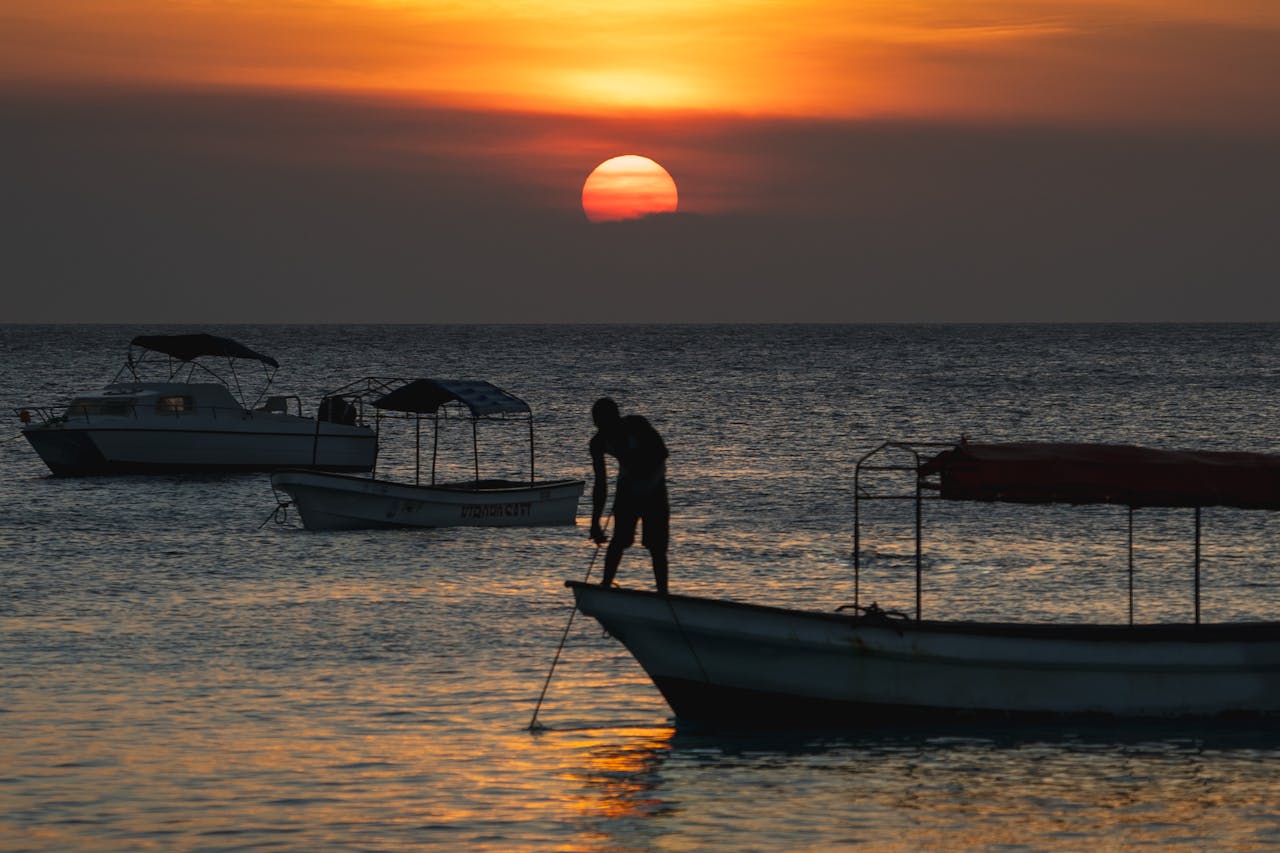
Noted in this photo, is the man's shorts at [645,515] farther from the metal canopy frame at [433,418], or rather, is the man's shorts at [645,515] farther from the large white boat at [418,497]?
the large white boat at [418,497]

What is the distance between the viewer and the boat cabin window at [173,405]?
51656mm

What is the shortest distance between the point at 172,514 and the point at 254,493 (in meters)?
5.86

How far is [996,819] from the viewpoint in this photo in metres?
14.2

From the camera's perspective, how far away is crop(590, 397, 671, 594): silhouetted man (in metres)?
17.1

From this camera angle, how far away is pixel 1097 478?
17.5 meters

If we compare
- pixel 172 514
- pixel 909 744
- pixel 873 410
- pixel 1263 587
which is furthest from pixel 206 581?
pixel 873 410

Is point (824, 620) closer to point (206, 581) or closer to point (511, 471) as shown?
point (206, 581)

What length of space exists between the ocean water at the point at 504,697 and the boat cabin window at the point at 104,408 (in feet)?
8.93

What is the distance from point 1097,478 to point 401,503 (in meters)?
21.5

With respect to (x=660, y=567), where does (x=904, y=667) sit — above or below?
below

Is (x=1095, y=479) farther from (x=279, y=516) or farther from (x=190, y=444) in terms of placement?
(x=190, y=444)

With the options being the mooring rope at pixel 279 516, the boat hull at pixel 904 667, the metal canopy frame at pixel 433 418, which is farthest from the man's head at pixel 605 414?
the mooring rope at pixel 279 516

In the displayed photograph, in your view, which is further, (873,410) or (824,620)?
(873,410)

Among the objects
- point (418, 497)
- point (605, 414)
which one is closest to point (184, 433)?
point (418, 497)
